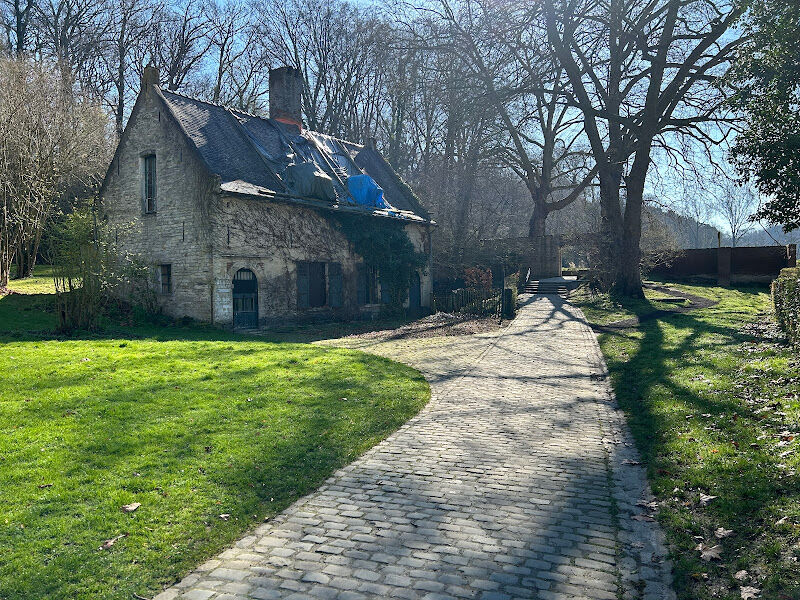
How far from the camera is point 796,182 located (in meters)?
9.12

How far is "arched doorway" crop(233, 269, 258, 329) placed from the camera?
1847 centimetres

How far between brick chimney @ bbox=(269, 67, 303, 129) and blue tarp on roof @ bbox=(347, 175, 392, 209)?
12.8ft

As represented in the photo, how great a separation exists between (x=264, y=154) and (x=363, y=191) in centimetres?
424

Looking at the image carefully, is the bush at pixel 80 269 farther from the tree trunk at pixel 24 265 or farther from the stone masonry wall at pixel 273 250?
the tree trunk at pixel 24 265

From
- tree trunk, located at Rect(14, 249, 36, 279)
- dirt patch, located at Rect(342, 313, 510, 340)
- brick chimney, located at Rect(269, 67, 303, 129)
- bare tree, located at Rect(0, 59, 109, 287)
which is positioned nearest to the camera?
dirt patch, located at Rect(342, 313, 510, 340)

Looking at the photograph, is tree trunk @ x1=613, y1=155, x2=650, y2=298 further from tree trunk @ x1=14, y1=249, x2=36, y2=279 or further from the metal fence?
tree trunk @ x1=14, y1=249, x2=36, y2=279

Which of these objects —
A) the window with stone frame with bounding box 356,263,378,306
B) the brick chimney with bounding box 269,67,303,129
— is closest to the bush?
the window with stone frame with bounding box 356,263,378,306

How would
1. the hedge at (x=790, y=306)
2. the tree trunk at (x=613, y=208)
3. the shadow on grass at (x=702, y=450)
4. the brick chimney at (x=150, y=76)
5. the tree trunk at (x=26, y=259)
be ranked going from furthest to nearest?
the tree trunk at (x=613, y=208)
the tree trunk at (x=26, y=259)
the brick chimney at (x=150, y=76)
the hedge at (x=790, y=306)
the shadow on grass at (x=702, y=450)

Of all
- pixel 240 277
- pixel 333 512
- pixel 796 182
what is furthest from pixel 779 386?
pixel 240 277

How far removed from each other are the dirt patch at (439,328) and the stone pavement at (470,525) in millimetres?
9728

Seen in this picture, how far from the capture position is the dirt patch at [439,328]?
1830 cm

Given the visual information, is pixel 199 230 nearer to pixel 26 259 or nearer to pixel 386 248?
pixel 386 248

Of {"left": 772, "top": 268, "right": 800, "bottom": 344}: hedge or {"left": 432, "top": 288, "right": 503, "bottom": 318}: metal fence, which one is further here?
{"left": 432, "top": 288, "right": 503, "bottom": 318}: metal fence

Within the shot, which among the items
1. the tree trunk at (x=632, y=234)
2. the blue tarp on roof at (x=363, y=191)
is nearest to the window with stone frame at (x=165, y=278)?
the blue tarp on roof at (x=363, y=191)
